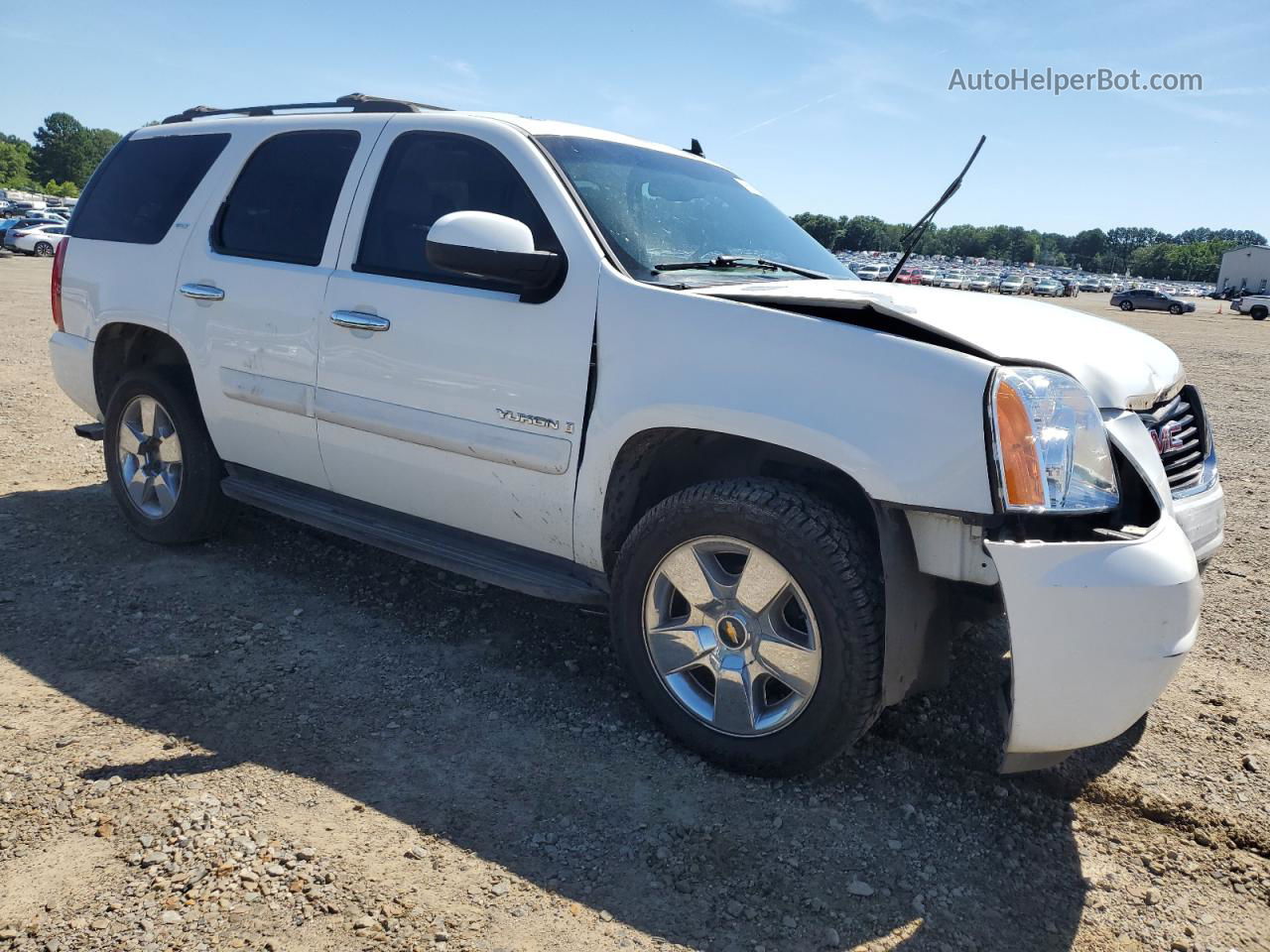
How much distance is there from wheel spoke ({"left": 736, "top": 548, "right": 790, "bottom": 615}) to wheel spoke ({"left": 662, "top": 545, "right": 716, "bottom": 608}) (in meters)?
0.11

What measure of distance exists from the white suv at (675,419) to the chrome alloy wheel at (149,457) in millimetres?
54

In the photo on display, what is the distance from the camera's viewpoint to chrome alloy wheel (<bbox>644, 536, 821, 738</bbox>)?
2.77 m

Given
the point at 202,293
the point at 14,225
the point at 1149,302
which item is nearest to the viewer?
the point at 202,293

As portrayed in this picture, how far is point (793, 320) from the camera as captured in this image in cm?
271

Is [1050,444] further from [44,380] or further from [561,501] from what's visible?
[44,380]

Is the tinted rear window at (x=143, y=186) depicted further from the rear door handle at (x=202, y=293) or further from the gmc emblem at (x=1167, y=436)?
the gmc emblem at (x=1167, y=436)

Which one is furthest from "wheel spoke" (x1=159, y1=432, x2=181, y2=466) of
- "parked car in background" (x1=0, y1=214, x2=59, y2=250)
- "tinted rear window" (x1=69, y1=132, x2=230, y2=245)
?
"parked car in background" (x1=0, y1=214, x2=59, y2=250)

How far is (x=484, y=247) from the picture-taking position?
298 cm

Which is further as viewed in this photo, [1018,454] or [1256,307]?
[1256,307]

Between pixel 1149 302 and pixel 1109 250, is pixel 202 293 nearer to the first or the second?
pixel 1149 302

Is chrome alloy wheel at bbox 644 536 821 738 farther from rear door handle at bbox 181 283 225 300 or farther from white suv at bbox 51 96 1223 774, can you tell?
rear door handle at bbox 181 283 225 300

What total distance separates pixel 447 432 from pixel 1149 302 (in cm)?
5940

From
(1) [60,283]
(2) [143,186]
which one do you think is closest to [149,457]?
(1) [60,283]

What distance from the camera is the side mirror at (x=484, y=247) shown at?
2984 mm
